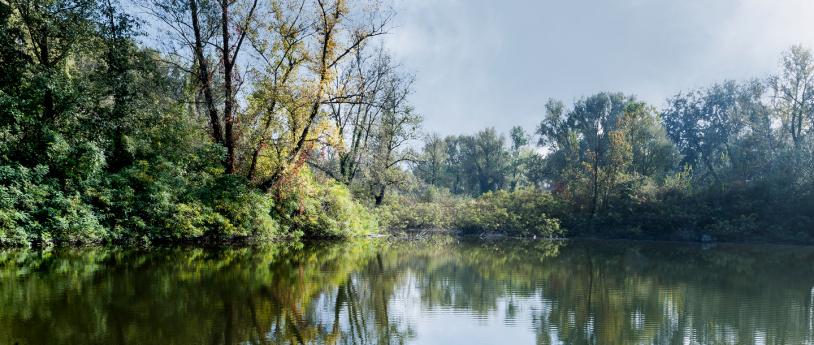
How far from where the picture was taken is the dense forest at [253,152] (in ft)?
50.8

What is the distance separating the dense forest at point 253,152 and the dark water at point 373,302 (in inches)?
117

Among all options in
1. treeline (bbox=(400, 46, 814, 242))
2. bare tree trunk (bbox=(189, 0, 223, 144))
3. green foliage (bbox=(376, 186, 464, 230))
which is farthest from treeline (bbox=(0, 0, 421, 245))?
treeline (bbox=(400, 46, 814, 242))

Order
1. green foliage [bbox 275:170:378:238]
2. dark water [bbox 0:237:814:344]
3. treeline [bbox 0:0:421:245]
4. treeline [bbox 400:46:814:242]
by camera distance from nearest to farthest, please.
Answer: dark water [bbox 0:237:814:344]
treeline [bbox 0:0:421:245]
green foliage [bbox 275:170:378:238]
treeline [bbox 400:46:814:242]

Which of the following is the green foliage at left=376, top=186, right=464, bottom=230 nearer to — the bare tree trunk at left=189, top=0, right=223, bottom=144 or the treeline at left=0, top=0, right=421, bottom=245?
the treeline at left=0, top=0, right=421, bottom=245

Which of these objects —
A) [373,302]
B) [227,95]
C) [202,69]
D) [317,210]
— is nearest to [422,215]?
[317,210]

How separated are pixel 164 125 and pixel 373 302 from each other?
1339cm

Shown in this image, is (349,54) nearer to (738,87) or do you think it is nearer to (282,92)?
(282,92)

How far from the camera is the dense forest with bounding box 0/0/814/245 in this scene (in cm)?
1547

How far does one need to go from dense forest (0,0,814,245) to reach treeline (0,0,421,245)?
0.06 m

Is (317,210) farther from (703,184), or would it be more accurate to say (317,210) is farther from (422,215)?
(703,184)

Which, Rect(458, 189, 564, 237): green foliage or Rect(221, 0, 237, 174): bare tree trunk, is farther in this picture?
Rect(458, 189, 564, 237): green foliage

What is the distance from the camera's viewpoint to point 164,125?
62.1ft

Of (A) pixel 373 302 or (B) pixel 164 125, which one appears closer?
(A) pixel 373 302

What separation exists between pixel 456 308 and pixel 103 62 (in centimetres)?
1568
